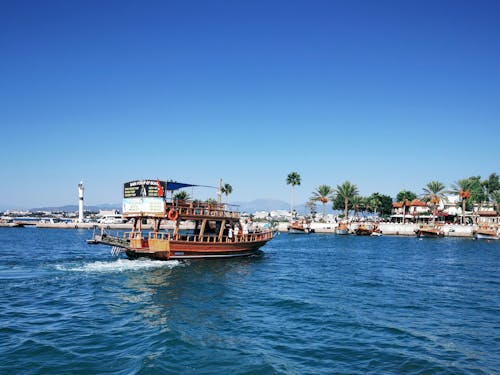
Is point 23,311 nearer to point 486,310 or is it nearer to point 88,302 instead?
point 88,302

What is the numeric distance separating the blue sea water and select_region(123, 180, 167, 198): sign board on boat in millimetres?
6660

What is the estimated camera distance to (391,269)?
122ft

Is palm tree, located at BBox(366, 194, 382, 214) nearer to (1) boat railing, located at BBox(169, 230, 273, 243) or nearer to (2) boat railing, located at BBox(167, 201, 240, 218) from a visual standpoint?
(1) boat railing, located at BBox(169, 230, 273, 243)

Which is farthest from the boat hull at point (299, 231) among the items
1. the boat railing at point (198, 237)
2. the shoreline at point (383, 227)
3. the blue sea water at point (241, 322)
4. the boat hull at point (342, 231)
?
the blue sea water at point (241, 322)

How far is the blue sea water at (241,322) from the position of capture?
518 inches

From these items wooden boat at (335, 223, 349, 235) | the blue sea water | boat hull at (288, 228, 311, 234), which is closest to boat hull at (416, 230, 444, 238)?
wooden boat at (335, 223, 349, 235)

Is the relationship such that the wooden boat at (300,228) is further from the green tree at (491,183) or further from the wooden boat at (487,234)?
the green tree at (491,183)

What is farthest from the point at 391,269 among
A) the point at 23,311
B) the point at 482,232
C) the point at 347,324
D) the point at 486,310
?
the point at 482,232

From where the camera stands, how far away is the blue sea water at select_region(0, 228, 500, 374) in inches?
518

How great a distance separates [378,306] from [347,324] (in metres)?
4.44

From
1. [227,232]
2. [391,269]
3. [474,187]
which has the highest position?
[474,187]

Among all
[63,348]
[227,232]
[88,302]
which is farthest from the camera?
[227,232]

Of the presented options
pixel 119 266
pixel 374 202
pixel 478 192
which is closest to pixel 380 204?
pixel 374 202

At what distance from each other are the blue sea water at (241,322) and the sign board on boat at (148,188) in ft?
21.8
